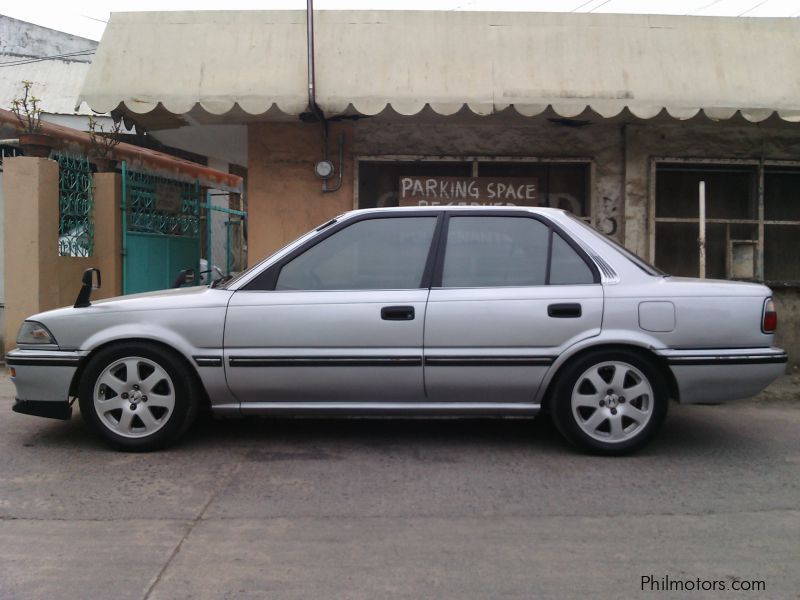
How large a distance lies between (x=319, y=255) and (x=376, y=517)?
1.82 metres

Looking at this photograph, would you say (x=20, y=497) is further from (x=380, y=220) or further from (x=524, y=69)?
(x=524, y=69)

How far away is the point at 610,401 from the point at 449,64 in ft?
13.6

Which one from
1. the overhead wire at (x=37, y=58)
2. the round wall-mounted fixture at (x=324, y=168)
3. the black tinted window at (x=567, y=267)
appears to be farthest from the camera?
the overhead wire at (x=37, y=58)

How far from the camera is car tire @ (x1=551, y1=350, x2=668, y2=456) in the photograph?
15.0ft

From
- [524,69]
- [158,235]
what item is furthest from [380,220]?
[158,235]

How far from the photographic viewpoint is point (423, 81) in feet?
23.6

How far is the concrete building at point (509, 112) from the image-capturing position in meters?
7.13

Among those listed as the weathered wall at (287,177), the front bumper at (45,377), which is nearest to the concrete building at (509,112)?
the weathered wall at (287,177)

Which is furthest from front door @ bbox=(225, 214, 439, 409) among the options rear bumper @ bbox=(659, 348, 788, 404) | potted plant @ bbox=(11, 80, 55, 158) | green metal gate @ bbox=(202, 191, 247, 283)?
green metal gate @ bbox=(202, 191, 247, 283)

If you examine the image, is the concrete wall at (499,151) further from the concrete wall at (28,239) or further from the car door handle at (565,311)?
the car door handle at (565,311)

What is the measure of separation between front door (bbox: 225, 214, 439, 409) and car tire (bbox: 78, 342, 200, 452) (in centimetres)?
34

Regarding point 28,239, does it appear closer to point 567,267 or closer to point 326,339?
point 326,339

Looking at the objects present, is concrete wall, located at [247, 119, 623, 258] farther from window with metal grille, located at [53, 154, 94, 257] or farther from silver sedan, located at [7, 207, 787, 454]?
silver sedan, located at [7, 207, 787, 454]
